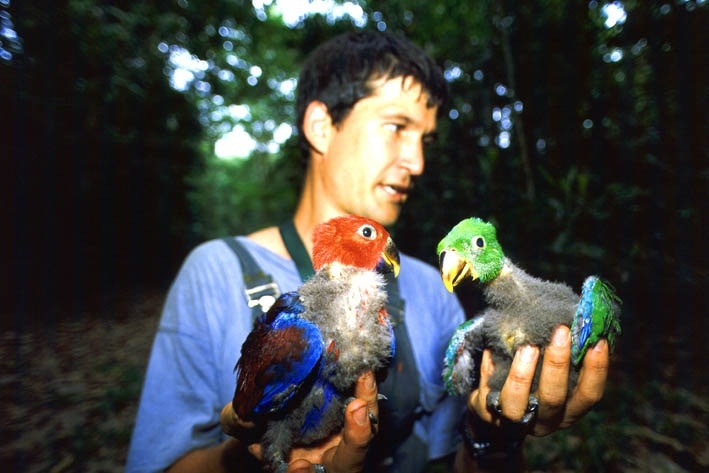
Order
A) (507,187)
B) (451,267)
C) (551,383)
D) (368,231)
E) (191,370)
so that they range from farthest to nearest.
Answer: (507,187) < (191,370) < (551,383) < (368,231) < (451,267)

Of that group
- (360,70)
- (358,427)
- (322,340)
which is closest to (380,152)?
(360,70)

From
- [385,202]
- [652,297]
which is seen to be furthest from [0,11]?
[652,297]

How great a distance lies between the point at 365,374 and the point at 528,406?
28.7 inches

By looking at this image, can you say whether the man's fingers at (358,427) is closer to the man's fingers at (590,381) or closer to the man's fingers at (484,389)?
the man's fingers at (484,389)

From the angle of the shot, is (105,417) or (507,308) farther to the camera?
(105,417)

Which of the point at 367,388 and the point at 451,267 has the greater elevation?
the point at 451,267

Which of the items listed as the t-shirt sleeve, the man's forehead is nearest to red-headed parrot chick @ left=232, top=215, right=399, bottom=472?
the t-shirt sleeve

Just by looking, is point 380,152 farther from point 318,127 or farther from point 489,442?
point 489,442

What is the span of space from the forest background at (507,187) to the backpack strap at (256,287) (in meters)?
1.17

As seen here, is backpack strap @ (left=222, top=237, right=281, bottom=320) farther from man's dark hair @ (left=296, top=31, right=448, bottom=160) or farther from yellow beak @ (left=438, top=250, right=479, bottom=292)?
man's dark hair @ (left=296, top=31, right=448, bottom=160)

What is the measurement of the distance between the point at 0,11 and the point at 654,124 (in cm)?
404

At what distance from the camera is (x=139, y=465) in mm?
1988

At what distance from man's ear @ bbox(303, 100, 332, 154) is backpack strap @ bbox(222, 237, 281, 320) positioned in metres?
0.98

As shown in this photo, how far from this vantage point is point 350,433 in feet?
4.04
